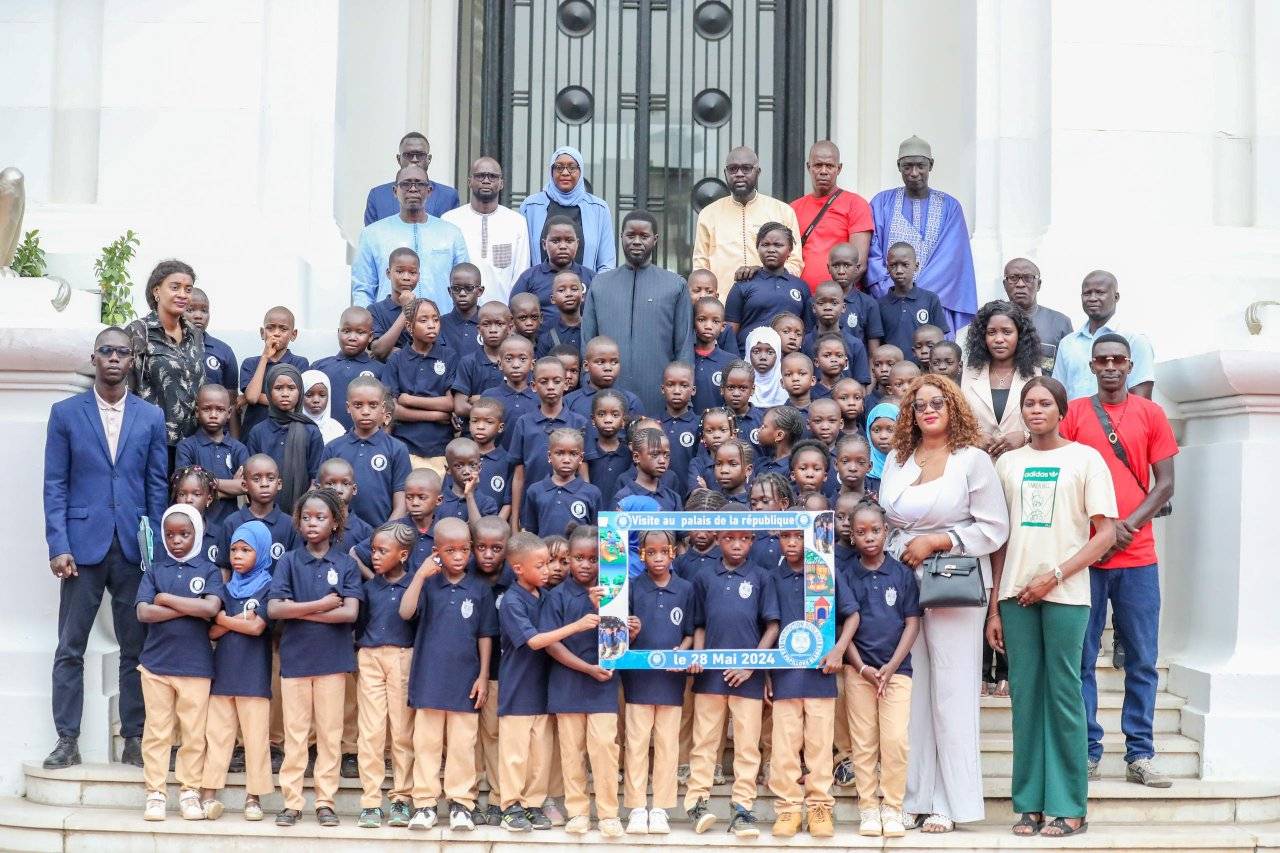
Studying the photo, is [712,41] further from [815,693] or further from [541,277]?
[815,693]

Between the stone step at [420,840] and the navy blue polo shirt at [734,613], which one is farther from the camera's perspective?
the navy blue polo shirt at [734,613]

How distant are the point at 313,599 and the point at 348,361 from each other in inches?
83.6

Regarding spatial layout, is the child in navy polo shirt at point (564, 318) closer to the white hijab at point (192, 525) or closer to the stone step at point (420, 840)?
the white hijab at point (192, 525)

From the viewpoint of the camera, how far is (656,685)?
27.2ft

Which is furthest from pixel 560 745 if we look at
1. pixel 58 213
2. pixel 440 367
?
pixel 58 213

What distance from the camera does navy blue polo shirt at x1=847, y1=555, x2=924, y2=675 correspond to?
832 centimetres

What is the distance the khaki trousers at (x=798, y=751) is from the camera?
8.23 meters

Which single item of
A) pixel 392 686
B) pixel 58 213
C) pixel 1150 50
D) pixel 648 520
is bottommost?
pixel 392 686

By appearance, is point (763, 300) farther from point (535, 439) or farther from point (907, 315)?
point (535, 439)

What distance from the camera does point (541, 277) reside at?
1084cm

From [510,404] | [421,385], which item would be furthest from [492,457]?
[421,385]

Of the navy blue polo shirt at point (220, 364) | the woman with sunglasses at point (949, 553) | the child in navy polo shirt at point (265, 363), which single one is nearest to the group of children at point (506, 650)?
the woman with sunglasses at point (949, 553)

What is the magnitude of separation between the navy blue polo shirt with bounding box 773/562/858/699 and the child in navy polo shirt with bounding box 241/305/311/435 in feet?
9.64

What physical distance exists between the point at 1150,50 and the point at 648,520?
6078mm
